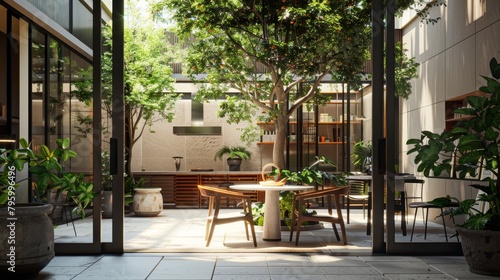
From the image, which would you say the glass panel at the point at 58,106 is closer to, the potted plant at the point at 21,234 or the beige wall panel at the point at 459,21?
the potted plant at the point at 21,234

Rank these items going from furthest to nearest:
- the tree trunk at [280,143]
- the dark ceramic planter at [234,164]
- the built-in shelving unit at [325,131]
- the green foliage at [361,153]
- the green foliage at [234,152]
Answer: the green foliage at [234,152]
the dark ceramic planter at [234,164]
the built-in shelving unit at [325,131]
the green foliage at [361,153]
the tree trunk at [280,143]

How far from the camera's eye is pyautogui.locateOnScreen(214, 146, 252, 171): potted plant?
13647 millimetres

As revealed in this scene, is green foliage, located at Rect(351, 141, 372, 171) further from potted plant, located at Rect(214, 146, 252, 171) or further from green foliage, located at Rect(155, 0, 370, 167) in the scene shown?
green foliage, located at Rect(155, 0, 370, 167)

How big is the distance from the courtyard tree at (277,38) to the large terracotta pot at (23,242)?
4316mm

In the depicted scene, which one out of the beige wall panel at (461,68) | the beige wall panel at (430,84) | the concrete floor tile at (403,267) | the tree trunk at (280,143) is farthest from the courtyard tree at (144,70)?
the concrete floor tile at (403,267)

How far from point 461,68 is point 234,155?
627cm

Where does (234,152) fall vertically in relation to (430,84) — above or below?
below

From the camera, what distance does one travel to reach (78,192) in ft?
20.4

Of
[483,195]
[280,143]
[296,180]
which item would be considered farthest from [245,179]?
[483,195]

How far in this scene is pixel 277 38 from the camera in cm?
910

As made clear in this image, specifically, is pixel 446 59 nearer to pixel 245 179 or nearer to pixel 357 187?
pixel 357 187

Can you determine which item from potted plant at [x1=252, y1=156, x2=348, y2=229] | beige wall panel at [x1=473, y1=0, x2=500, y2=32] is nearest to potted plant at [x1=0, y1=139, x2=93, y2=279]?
potted plant at [x1=252, y1=156, x2=348, y2=229]

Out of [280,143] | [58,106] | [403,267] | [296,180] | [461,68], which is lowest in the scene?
[403,267]

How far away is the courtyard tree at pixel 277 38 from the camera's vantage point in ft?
28.5
